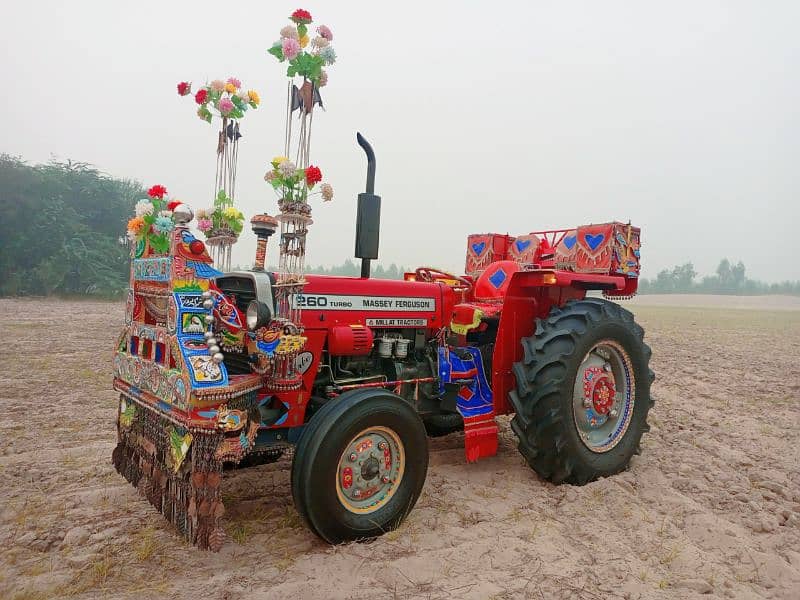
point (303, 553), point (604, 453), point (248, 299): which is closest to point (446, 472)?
point (604, 453)

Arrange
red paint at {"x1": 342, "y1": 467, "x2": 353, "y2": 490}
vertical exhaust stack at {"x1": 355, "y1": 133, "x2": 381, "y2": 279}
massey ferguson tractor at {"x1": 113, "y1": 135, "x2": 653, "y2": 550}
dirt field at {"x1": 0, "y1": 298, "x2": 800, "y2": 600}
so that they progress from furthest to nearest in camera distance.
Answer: vertical exhaust stack at {"x1": 355, "y1": 133, "x2": 381, "y2": 279} → red paint at {"x1": 342, "y1": 467, "x2": 353, "y2": 490} → massey ferguson tractor at {"x1": 113, "y1": 135, "x2": 653, "y2": 550} → dirt field at {"x1": 0, "y1": 298, "x2": 800, "y2": 600}

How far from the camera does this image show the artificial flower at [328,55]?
3336 millimetres

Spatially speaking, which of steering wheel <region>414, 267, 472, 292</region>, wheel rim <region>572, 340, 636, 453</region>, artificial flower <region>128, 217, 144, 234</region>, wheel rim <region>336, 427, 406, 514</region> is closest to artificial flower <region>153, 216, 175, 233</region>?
artificial flower <region>128, 217, 144, 234</region>

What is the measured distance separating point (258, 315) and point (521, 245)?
3.74 m

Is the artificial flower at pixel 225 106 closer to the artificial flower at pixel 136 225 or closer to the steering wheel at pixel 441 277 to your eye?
the artificial flower at pixel 136 225

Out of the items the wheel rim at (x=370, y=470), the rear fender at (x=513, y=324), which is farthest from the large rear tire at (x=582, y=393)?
the wheel rim at (x=370, y=470)

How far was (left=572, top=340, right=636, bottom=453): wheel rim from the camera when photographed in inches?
173

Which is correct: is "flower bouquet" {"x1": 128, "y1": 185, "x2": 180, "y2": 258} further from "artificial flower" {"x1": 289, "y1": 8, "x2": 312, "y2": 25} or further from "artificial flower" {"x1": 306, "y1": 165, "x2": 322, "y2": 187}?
"artificial flower" {"x1": 289, "y1": 8, "x2": 312, "y2": 25}

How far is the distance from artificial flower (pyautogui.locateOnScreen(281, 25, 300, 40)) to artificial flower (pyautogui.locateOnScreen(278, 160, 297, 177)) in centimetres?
77

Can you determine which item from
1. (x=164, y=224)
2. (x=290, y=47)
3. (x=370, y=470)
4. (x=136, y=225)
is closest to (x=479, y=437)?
(x=370, y=470)

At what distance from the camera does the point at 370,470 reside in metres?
3.24

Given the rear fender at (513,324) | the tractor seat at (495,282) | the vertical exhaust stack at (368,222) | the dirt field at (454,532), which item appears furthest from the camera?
the tractor seat at (495,282)

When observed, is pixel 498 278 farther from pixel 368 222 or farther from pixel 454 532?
pixel 454 532

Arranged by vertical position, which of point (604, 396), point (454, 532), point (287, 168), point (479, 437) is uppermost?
point (287, 168)
